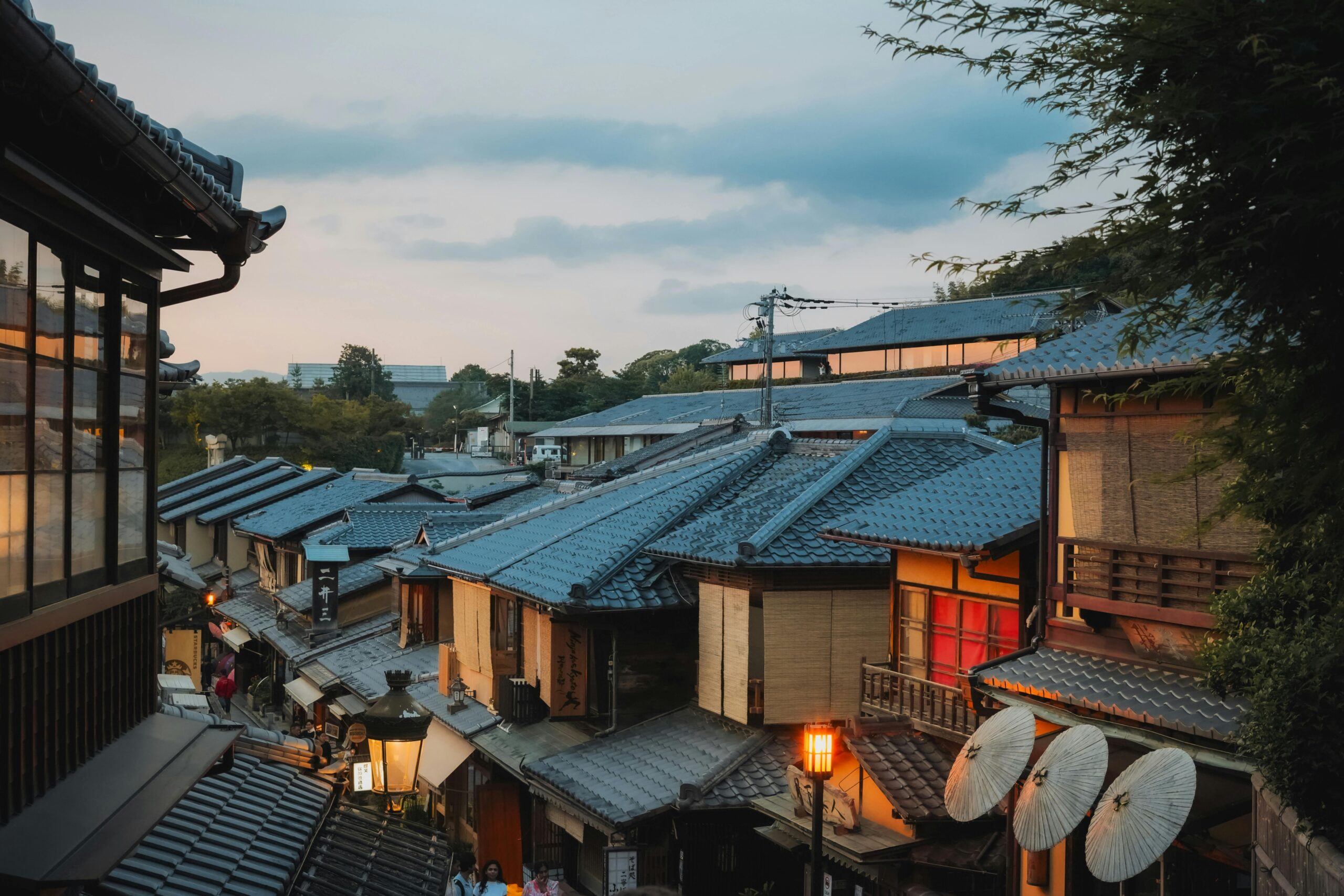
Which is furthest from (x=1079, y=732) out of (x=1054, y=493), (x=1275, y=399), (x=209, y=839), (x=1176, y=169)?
(x=209, y=839)

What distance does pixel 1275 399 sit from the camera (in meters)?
6.66

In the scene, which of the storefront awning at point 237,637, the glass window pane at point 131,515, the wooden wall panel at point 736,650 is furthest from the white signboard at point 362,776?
the storefront awning at point 237,637

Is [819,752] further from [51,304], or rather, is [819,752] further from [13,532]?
[51,304]

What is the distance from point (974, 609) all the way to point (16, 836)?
12.9m

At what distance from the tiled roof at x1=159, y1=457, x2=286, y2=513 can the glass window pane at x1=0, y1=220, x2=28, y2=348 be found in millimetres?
51478

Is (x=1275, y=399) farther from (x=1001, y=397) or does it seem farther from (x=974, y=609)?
(x=974, y=609)

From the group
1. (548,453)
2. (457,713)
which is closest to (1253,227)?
(457,713)

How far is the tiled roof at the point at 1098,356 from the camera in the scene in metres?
11.7

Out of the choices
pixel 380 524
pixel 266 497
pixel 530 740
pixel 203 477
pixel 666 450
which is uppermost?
pixel 666 450

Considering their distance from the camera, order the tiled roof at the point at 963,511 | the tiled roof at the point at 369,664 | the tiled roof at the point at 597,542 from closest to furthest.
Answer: the tiled roof at the point at 963,511 < the tiled roof at the point at 597,542 < the tiled roof at the point at 369,664

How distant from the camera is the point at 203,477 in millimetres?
58938

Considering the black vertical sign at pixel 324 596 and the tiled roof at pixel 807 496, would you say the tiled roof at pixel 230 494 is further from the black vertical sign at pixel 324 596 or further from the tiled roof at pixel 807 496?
the tiled roof at pixel 807 496

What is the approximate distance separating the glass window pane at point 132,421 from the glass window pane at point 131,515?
0.10 metres

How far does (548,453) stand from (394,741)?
5842cm
